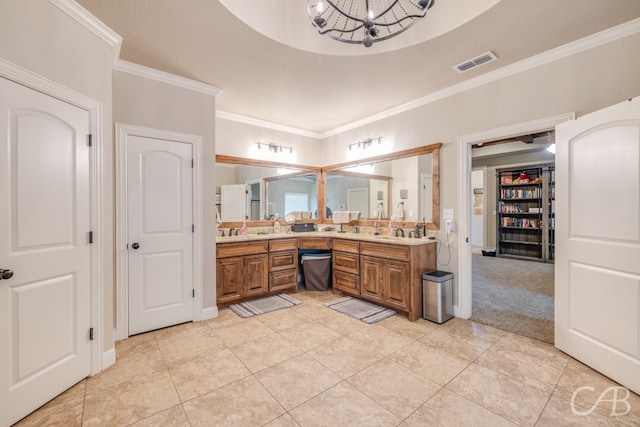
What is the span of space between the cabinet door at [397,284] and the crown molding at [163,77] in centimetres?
300

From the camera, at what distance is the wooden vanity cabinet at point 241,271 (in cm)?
346

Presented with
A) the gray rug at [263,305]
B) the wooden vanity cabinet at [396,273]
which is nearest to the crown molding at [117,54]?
the gray rug at [263,305]

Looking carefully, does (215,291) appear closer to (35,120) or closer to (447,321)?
(35,120)

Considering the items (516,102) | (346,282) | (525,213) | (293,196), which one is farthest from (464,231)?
(525,213)

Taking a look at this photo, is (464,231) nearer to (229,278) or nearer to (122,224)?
(229,278)

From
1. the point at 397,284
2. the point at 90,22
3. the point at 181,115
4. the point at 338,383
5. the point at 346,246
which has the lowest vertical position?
the point at 338,383

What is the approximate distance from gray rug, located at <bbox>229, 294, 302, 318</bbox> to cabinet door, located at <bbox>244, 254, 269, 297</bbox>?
0.13 m

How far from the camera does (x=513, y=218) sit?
7223 millimetres

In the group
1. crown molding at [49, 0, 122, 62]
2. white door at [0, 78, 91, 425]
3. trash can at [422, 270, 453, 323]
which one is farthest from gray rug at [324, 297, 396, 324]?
crown molding at [49, 0, 122, 62]

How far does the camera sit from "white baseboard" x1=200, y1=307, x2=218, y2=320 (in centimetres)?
318

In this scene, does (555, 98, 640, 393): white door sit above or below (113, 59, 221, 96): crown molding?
below

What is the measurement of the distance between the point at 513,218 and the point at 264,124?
678 centimetres

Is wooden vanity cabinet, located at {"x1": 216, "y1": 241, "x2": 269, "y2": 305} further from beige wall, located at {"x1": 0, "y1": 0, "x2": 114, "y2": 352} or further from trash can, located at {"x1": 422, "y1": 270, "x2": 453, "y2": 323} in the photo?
trash can, located at {"x1": 422, "y1": 270, "x2": 453, "y2": 323}

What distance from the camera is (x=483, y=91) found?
3.06 m
